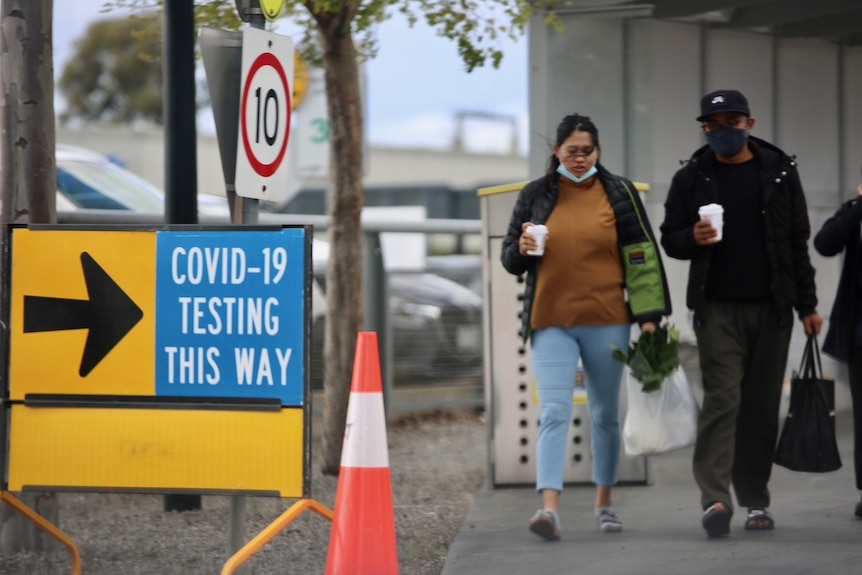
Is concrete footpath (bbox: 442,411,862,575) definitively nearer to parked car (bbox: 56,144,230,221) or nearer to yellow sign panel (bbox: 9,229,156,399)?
yellow sign panel (bbox: 9,229,156,399)

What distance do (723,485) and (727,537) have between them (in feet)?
0.78

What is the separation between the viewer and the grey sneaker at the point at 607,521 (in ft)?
21.5

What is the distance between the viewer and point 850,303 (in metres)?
6.61

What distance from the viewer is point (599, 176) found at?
6.50 metres

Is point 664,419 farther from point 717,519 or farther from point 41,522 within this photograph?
point 41,522

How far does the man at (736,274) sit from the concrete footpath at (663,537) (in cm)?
25

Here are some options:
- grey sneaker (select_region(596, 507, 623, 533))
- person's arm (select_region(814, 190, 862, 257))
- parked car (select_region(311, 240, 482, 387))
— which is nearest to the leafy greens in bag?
grey sneaker (select_region(596, 507, 623, 533))

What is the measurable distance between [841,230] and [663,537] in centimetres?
161

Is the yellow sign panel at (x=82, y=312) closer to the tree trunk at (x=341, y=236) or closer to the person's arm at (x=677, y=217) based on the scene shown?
the person's arm at (x=677, y=217)

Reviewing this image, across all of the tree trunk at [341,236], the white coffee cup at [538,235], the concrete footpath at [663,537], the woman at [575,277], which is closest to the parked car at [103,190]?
the tree trunk at [341,236]

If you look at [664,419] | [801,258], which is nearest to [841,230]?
[801,258]

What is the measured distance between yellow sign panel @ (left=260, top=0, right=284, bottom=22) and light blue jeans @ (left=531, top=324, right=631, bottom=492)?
6.03 feet

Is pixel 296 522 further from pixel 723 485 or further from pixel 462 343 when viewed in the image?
pixel 462 343

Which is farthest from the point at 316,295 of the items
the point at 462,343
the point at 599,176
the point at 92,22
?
the point at 92,22
